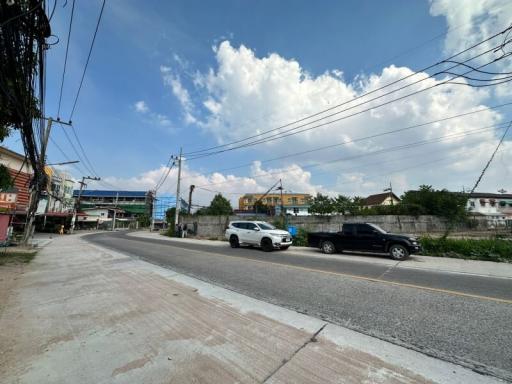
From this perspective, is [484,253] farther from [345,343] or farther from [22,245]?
[22,245]

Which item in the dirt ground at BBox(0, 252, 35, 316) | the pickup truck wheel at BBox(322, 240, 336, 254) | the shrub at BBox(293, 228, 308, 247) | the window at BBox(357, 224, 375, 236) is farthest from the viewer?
the shrub at BBox(293, 228, 308, 247)

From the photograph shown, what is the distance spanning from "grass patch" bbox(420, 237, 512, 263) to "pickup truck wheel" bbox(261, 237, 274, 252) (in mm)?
7572

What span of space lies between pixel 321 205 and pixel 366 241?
28444mm

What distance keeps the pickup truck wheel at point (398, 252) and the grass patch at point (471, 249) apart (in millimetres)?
2306

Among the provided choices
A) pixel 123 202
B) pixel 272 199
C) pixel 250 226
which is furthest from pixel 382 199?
pixel 123 202

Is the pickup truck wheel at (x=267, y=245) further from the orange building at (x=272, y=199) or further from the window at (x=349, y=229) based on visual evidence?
the orange building at (x=272, y=199)

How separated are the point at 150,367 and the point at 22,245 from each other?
20.1 metres

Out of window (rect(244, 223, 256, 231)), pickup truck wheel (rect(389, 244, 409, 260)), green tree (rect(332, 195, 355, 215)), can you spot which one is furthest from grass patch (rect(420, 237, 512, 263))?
green tree (rect(332, 195, 355, 215))

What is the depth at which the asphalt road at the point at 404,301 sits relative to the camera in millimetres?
3270

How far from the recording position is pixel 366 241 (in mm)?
11336

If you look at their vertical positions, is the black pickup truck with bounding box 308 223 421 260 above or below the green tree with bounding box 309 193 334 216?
below

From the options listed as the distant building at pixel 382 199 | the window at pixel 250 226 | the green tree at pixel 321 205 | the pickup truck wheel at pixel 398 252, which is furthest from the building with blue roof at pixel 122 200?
the pickup truck wheel at pixel 398 252

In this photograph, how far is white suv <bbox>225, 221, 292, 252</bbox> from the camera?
13.6m

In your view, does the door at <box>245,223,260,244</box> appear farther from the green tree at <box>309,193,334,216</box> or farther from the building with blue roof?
the building with blue roof
